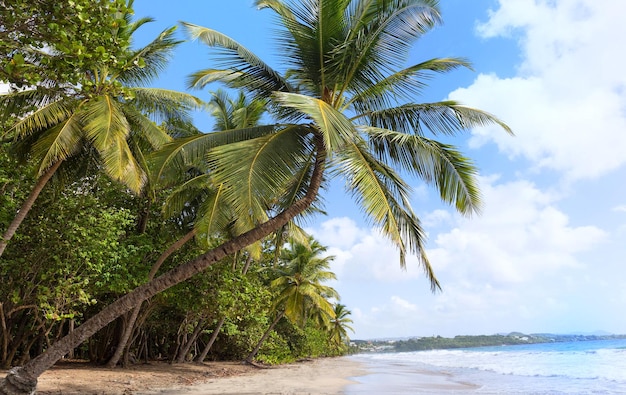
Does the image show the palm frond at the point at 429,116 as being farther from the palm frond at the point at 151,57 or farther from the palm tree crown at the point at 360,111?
the palm frond at the point at 151,57

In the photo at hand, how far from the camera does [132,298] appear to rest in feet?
21.9

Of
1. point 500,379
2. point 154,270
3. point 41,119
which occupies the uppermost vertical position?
point 41,119

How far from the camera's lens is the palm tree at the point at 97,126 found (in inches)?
322

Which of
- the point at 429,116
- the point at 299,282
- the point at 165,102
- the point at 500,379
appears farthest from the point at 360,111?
the point at 299,282

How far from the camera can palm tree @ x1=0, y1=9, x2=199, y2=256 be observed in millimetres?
8188

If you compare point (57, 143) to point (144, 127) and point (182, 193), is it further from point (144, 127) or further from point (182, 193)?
point (182, 193)

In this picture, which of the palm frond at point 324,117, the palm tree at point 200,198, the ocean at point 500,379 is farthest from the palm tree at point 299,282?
the palm frond at point 324,117

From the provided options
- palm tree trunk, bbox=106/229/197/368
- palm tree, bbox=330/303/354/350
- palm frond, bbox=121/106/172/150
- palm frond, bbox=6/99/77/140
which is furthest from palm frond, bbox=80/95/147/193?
palm tree, bbox=330/303/354/350

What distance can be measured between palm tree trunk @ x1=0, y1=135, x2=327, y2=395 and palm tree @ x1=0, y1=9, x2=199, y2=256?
253 centimetres

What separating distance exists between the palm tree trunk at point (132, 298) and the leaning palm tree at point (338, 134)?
0.05 ft

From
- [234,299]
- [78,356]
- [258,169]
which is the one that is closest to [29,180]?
[258,169]

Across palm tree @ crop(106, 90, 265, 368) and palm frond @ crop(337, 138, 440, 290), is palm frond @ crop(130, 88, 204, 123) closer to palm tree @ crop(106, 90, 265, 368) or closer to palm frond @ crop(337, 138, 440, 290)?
palm tree @ crop(106, 90, 265, 368)

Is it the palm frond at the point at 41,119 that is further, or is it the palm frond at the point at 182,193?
the palm frond at the point at 182,193

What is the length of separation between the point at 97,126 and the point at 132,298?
11.6 feet
